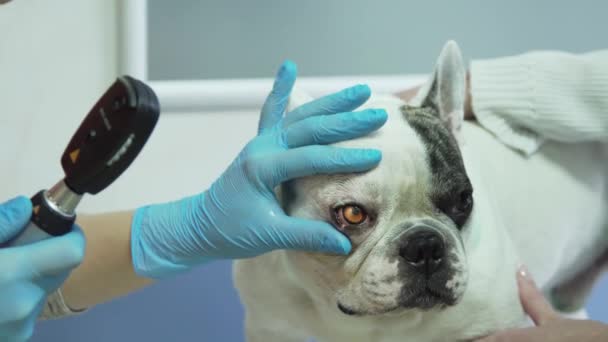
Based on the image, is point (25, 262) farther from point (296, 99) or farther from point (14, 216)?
point (296, 99)

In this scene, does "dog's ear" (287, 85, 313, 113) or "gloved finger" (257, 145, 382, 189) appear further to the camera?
"dog's ear" (287, 85, 313, 113)

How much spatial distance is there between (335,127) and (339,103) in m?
0.04

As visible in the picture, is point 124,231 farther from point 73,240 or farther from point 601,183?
point 601,183

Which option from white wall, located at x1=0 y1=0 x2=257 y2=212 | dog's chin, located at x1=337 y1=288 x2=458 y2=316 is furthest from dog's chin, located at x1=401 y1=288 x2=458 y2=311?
white wall, located at x1=0 y1=0 x2=257 y2=212

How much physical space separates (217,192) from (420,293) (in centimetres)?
26

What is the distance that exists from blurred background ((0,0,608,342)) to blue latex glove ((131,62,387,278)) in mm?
497

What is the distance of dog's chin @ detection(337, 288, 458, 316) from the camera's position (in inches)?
30.0

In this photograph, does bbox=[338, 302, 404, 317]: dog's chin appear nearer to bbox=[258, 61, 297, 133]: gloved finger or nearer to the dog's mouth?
the dog's mouth

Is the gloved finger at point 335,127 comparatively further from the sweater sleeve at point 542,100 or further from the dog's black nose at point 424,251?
the sweater sleeve at point 542,100

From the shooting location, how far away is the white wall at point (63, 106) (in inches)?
59.8

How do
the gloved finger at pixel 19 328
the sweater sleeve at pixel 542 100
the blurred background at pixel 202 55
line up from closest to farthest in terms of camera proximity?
the gloved finger at pixel 19 328 < the sweater sleeve at pixel 542 100 < the blurred background at pixel 202 55

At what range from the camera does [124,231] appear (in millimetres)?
900

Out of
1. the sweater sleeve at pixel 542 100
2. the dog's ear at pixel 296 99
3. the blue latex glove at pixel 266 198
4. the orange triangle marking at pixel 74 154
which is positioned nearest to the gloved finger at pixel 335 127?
the blue latex glove at pixel 266 198

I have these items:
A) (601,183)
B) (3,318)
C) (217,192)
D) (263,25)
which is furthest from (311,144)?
(263,25)
